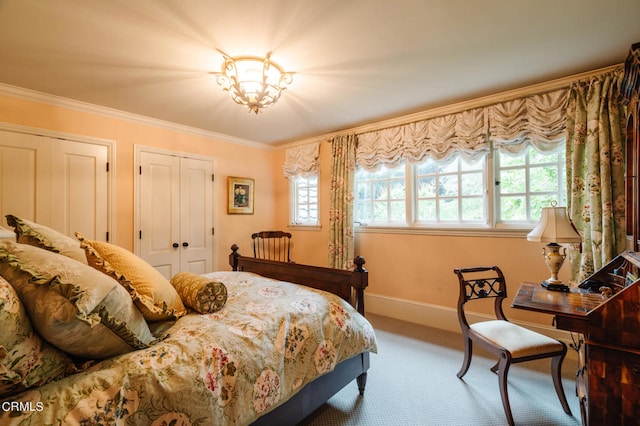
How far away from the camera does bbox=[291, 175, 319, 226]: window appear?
431 cm

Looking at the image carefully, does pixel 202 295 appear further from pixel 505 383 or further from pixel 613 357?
pixel 613 357

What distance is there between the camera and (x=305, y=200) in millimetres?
4449

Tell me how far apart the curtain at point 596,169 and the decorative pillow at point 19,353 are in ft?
10.7

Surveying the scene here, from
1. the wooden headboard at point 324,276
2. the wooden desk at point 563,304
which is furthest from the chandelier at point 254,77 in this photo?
the wooden desk at point 563,304

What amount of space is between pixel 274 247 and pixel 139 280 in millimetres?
3186

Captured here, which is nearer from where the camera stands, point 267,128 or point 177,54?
point 177,54

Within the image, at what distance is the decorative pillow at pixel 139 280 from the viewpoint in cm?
124

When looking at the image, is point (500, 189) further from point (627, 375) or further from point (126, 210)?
point (126, 210)

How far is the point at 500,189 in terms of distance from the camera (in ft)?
9.41

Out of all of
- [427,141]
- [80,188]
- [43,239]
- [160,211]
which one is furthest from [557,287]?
[80,188]

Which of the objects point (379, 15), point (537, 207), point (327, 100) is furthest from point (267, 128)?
point (537, 207)

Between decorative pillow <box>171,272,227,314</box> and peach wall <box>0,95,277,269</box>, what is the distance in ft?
6.77

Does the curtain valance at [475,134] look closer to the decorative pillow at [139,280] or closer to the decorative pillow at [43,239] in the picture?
the decorative pillow at [139,280]

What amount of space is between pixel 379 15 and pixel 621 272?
2.15m
